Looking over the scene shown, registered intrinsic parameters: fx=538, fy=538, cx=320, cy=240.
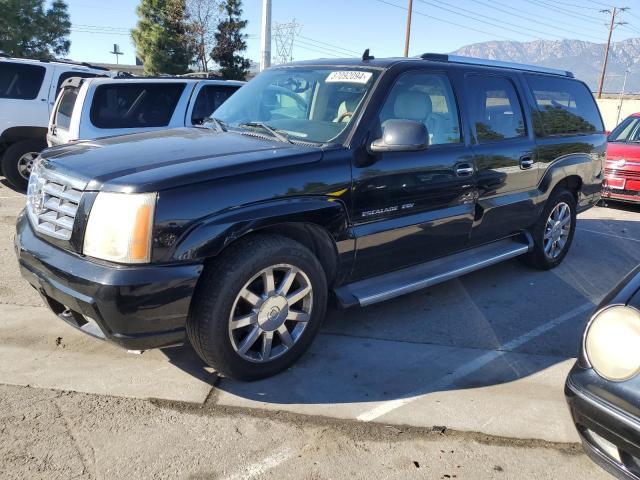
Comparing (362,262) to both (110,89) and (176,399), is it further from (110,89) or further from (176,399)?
(110,89)

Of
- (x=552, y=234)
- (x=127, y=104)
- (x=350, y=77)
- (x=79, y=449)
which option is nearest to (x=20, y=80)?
(x=127, y=104)

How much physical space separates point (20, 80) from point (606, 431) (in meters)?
9.19

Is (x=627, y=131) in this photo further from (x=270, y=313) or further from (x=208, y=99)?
(x=270, y=313)

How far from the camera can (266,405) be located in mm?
3096

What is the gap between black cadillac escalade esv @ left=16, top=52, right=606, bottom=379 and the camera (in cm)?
275

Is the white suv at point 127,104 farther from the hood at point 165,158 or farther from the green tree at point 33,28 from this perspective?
the green tree at point 33,28

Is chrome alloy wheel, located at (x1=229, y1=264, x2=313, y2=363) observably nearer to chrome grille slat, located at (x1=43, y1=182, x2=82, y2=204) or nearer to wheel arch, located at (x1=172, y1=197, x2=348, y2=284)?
wheel arch, located at (x1=172, y1=197, x2=348, y2=284)

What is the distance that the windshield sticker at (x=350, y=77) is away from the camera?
12.4 feet

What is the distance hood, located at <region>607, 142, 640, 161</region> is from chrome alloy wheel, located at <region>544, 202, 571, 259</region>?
161 inches

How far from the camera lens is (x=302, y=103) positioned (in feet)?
13.1

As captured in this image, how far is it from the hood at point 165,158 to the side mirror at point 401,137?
442 mm

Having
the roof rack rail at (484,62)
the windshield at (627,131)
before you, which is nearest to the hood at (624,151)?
the windshield at (627,131)

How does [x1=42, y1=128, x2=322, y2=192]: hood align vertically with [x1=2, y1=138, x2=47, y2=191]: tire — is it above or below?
above

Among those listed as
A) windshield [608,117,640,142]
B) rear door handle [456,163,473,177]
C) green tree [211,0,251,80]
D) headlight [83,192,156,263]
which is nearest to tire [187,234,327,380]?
headlight [83,192,156,263]
